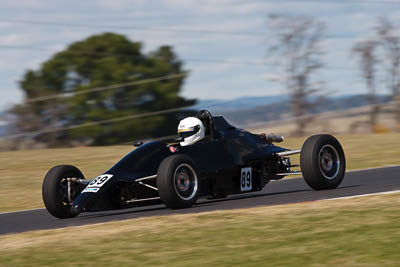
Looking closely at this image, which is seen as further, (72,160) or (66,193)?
(72,160)

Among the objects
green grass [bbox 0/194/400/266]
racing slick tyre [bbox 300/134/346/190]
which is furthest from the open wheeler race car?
green grass [bbox 0/194/400/266]

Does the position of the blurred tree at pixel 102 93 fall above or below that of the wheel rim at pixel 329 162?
above

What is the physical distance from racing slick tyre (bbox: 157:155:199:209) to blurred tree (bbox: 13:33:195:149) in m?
24.7

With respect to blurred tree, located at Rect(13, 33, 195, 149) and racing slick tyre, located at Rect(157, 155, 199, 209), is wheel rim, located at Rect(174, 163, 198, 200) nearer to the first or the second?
racing slick tyre, located at Rect(157, 155, 199, 209)

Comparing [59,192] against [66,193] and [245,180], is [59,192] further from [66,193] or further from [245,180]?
[245,180]

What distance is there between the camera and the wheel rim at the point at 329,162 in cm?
1323

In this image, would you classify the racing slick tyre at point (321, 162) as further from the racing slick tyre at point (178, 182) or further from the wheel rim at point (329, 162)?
the racing slick tyre at point (178, 182)

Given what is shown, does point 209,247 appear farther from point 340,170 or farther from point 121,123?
point 121,123

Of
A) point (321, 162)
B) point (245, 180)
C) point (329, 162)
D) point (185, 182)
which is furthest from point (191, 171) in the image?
point (329, 162)

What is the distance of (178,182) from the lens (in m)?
11.6

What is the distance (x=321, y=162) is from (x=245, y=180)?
121cm

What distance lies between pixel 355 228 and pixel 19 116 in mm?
28497

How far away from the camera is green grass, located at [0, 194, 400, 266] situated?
7.61m

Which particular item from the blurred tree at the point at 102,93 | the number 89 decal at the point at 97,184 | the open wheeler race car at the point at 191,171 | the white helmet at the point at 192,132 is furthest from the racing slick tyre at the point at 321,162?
the blurred tree at the point at 102,93
